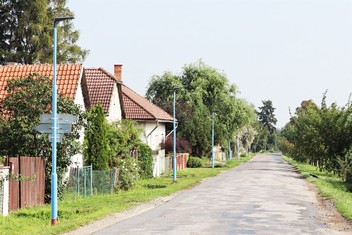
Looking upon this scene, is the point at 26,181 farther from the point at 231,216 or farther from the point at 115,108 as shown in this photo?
the point at 115,108

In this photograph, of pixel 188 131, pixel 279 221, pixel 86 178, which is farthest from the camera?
pixel 188 131

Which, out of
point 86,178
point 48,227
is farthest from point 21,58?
point 48,227

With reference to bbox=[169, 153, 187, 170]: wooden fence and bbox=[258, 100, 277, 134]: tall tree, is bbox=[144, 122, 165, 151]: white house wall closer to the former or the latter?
bbox=[169, 153, 187, 170]: wooden fence

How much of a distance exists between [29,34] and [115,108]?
14.8m

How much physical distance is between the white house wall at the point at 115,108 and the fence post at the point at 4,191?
19.4 metres

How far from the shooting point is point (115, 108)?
134 ft

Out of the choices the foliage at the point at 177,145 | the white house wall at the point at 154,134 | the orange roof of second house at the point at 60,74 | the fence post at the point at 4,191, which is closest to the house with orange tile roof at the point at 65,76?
the orange roof of second house at the point at 60,74

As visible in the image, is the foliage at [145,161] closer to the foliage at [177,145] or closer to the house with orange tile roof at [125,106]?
the house with orange tile roof at [125,106]

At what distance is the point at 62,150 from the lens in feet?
79.4

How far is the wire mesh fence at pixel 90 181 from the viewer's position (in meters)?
25.7

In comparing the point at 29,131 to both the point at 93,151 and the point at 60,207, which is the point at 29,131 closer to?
the point at 60,207

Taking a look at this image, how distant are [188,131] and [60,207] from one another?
149 feet

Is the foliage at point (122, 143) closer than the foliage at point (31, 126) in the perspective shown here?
No

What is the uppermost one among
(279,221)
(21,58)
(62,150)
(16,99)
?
(21,58)
